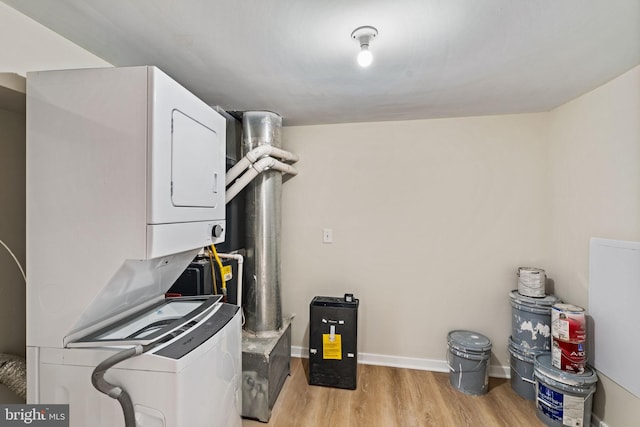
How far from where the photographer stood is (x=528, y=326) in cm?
209

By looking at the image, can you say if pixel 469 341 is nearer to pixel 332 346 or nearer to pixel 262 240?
pixel 332 346

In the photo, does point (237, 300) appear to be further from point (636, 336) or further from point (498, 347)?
point (636, 336)

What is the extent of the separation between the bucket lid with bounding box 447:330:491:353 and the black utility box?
2.56 feet

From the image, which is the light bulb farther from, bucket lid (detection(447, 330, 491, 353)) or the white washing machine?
bucket lid (detection(447, 330, 491, 353))

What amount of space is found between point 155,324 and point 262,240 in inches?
41.0

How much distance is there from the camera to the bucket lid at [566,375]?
1702 millimetres

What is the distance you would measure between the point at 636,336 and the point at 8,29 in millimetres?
3286

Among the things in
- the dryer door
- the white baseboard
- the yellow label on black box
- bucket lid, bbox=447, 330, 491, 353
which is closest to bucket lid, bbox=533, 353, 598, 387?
bucket lid, bbox=447, 330, 491, 353

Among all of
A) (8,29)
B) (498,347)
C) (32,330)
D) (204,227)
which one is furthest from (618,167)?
(8,29)

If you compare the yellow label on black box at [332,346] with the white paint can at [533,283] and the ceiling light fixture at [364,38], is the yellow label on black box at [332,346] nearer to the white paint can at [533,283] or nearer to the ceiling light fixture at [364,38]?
the white paint can at [533,283]

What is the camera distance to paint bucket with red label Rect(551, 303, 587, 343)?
5.71 ft

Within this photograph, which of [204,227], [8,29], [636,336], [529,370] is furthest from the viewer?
[529,370]

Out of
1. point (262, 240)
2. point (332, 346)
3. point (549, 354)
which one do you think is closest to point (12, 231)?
point (262, 240)

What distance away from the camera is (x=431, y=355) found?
2496 millimetres
